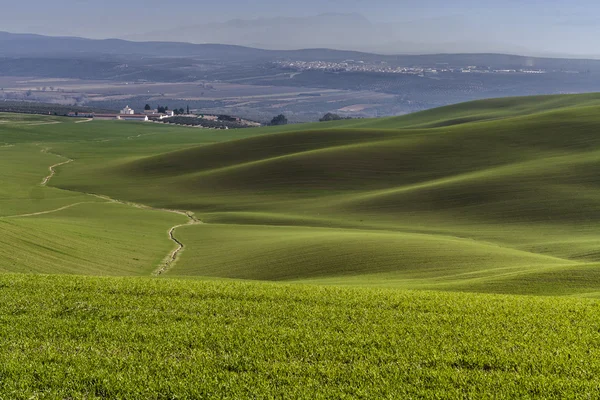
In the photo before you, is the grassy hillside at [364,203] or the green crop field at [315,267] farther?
the grassy hillside at [364,203]

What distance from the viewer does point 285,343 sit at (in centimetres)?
1388

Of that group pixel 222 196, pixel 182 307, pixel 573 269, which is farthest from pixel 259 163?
pixel 182 307

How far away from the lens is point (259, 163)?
3516 inches

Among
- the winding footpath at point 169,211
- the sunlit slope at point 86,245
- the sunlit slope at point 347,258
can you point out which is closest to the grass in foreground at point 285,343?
the sunlit slope at point 347,258

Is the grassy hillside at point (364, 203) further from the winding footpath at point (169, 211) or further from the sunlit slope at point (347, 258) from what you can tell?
the winding footpath at point (169, 211)

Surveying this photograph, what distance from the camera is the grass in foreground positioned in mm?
11773

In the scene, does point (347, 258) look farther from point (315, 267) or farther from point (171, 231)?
point (171, 231)

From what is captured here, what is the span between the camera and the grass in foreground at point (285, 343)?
1177 centimetres

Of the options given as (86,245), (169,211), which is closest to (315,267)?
(86,245)

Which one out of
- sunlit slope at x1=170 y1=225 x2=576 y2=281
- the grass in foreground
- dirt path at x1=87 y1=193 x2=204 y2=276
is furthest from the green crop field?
dirt path at x1=87 y1=193 x2=204 y2=276

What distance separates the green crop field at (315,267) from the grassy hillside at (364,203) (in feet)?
1.02

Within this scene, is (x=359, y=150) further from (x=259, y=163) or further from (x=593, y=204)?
(x=593, y=204)

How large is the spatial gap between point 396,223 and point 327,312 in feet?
139

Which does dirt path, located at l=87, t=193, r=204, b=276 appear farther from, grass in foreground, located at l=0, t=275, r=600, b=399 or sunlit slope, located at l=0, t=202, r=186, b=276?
grass in foreground, located at l=0, t=275, r=600, b=399
